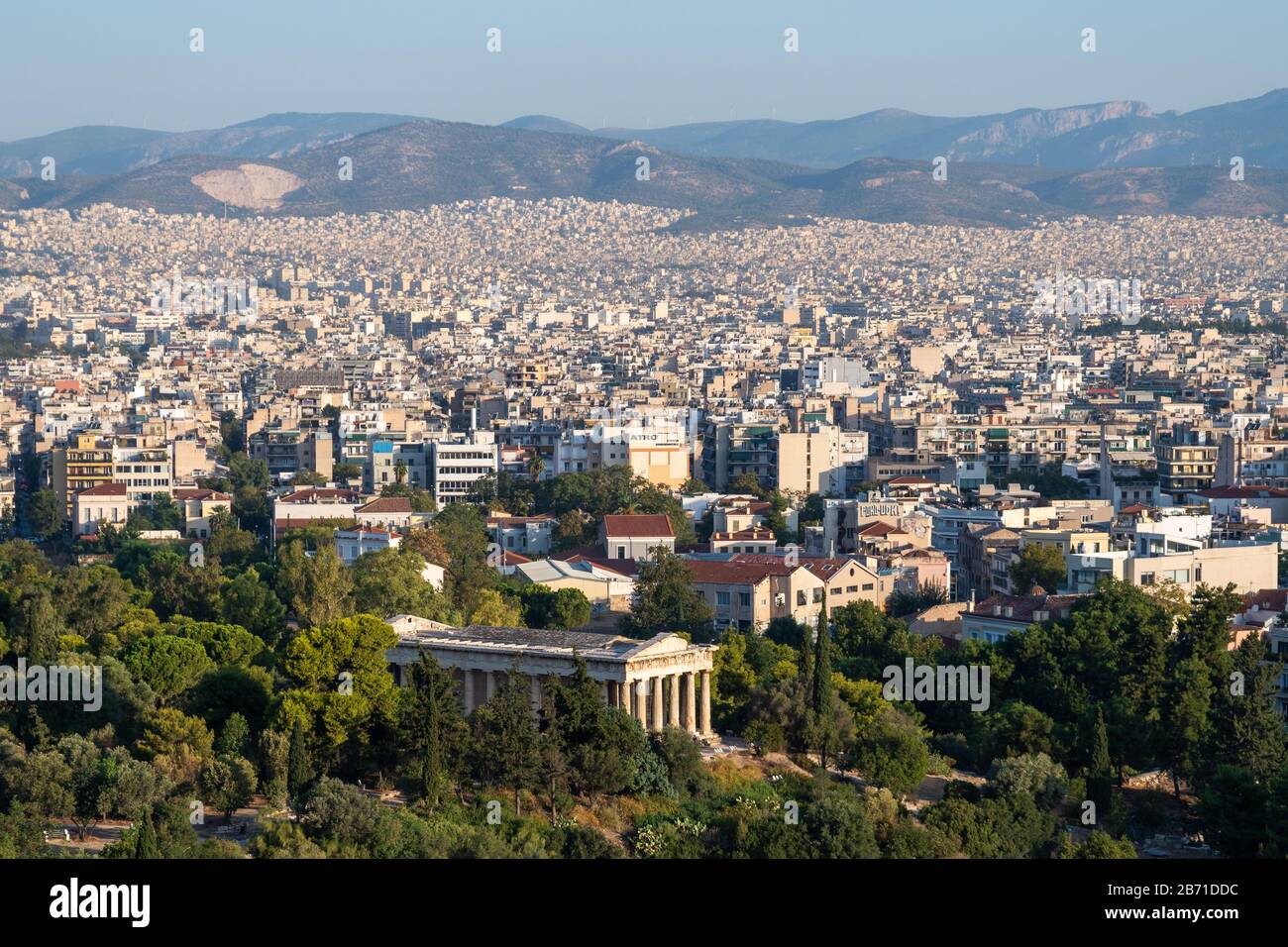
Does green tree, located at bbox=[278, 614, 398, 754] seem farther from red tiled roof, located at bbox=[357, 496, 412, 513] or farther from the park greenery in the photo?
red tiled roof, located at bbox=[357, 496, 412, 513]

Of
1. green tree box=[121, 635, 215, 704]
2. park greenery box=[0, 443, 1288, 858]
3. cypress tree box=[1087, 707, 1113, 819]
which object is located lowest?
cypress tree box=[1087, 707, 1113, 819]

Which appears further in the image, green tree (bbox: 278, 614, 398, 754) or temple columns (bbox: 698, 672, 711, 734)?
temple columns (bbox: 698, 672, 711, 734)

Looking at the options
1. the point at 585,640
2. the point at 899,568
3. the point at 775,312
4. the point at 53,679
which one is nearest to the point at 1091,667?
the point at 585,640

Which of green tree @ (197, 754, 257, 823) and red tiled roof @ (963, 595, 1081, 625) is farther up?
red tiled roof @ (963, 595, 1081, 625)

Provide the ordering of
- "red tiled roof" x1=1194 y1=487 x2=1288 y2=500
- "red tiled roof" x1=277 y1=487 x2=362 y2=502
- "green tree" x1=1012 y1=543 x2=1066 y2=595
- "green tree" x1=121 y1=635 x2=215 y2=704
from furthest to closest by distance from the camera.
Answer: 1. "red tiled roof" x1=277 y1=487 x2=362 y2=502
2. "red tiled roof" x1=1194 y1=487 x2=1288 y2=500
3. "green tree" x1=1012 y1=543 x2=1066 y2=595
4. "green tree" x1=121 y1=635 x2=215 y2=704

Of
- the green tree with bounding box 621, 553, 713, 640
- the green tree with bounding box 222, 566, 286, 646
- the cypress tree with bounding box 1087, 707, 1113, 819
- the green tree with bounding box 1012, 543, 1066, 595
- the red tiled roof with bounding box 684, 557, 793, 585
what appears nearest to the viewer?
the cypress tree with bounding box 1087, 707, 1113, 819

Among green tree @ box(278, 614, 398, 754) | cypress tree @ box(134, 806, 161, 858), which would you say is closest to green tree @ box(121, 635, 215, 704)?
green tree @ box(278, 614, 398, 754)

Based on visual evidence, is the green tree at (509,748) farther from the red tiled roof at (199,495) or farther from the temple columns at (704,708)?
the red tiled roof at (199,495)

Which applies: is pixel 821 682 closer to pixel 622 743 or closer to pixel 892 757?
pixel 892 757
